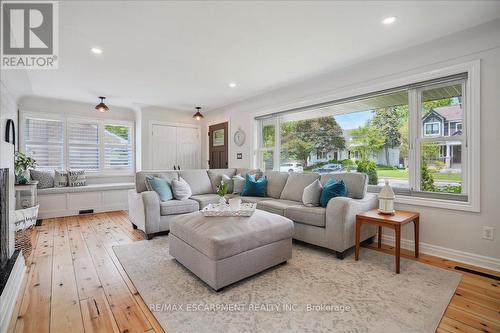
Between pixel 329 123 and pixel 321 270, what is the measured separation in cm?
245

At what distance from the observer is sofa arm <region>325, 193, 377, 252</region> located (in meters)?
2.66

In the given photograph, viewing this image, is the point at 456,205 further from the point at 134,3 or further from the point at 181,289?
the point at 134,3

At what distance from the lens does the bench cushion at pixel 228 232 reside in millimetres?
2039

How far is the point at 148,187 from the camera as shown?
3.74 meters

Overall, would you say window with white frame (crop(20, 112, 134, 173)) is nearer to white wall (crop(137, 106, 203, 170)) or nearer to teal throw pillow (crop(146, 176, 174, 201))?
white wall (crop(137, 106, 203, 170))

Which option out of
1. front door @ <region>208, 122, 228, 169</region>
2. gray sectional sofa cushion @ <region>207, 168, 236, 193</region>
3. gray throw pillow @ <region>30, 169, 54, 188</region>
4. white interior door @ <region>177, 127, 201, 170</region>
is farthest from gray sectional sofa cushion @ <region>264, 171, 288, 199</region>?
gray throw pillow @ <region>30, 169, 54, 188</region>

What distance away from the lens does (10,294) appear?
178 centimetres

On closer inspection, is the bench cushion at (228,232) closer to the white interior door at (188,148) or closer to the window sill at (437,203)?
the window sill at (437,203)

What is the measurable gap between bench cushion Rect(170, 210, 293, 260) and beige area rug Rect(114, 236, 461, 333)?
1.09 ft

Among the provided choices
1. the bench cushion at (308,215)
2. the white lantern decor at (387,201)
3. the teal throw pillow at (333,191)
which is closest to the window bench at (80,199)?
the bench cushion at (308,215)

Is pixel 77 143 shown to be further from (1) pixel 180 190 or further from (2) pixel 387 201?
(2) pixel 387 201

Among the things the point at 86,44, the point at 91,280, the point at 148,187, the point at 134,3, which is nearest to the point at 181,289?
the point at 91,280

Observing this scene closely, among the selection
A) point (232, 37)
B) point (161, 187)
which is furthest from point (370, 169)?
point (161, 187)

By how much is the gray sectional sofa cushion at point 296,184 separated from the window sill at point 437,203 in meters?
1.14
